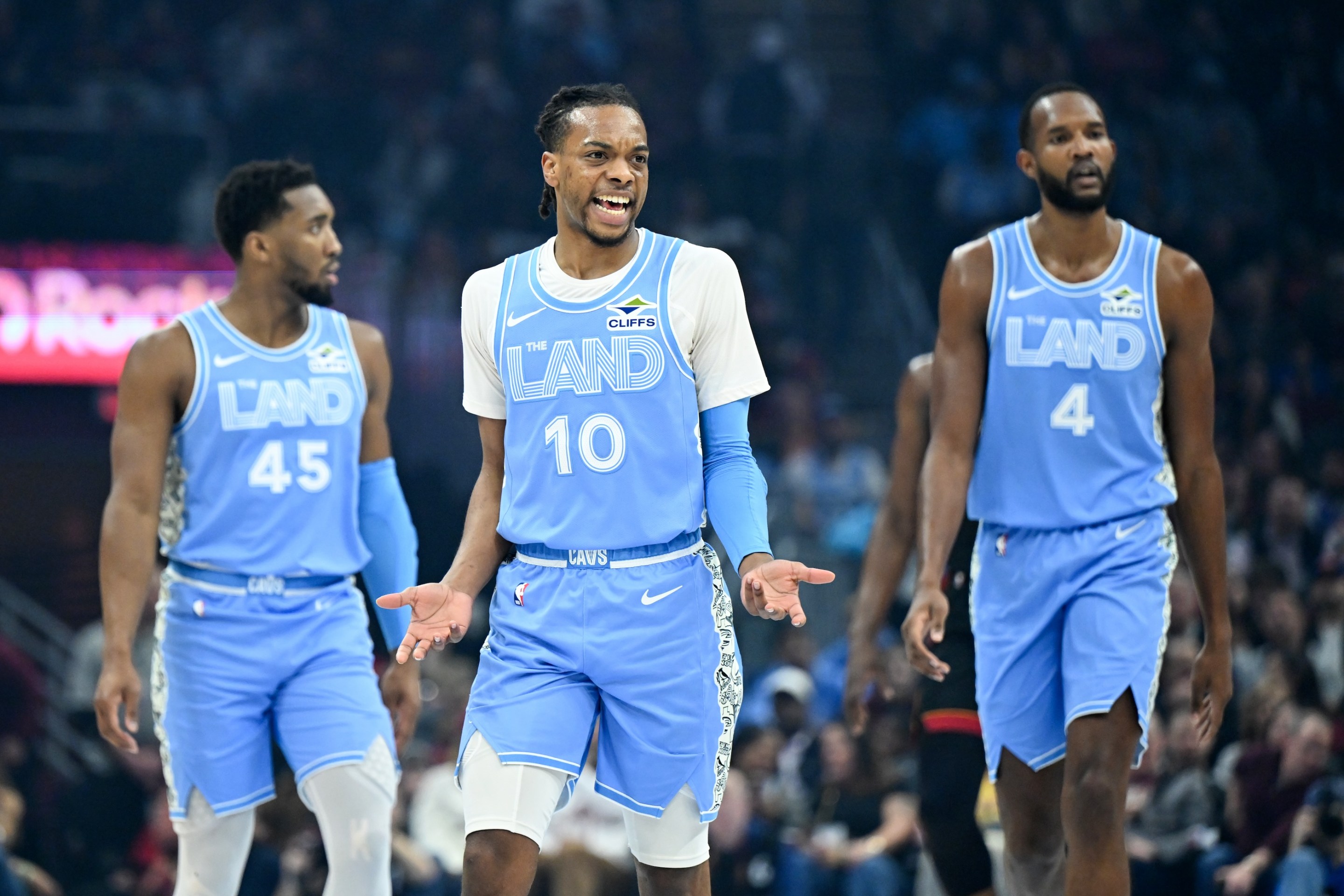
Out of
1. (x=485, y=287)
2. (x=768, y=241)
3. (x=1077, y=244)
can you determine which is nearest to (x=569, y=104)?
(x=485, y=287)

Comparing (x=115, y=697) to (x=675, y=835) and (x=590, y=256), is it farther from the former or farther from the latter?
(x=590, y=256)

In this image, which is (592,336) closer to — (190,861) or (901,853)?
(190,861)

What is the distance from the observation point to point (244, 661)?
188 inches

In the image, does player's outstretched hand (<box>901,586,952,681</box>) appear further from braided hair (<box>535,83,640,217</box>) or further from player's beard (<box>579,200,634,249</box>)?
braided hair (<box>535,83,640,217</box>)

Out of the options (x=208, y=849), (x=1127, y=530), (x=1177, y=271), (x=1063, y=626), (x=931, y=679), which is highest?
(x=1177, y=271)

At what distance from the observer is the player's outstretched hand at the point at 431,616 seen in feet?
11.6

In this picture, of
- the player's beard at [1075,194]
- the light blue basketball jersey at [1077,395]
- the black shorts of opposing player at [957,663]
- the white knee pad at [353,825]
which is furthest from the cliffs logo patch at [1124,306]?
the white knee pad at [353,825]

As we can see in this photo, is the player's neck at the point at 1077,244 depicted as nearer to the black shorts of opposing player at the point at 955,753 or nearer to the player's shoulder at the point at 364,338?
the black shorts of opposing player at the point at 955,753

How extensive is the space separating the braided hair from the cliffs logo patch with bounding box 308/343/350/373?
4.50 feet

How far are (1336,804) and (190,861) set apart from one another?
169 inches

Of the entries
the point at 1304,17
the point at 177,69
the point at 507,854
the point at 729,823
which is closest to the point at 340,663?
the point at 507,854

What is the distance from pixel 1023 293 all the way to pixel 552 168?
1563mm

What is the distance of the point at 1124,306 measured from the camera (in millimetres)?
4645

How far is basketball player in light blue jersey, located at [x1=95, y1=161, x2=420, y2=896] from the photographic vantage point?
4.69 meters
